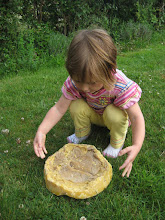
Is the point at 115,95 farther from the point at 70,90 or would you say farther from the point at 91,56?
the point at 91,56

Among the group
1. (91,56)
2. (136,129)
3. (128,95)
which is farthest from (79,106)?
(91,56)

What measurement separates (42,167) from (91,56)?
4.08 ft

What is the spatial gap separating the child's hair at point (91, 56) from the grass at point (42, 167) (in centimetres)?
98

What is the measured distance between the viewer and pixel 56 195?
6.41 ft

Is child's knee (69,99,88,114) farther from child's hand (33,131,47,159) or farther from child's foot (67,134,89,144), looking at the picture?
child's hand (33,131,47,159)

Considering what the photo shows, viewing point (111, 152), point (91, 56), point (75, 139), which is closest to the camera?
point (91, 56)

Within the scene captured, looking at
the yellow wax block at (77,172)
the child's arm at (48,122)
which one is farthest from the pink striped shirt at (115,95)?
the yellow wax block at (77,172)

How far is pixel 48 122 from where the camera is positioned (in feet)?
7.50


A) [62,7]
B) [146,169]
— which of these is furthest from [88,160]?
[62,7]

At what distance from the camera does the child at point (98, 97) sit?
1695 millimetres

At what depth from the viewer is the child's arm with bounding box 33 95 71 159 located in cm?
211

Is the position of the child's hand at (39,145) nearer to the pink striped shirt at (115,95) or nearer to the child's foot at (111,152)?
the pink striped shirt at (115,95)

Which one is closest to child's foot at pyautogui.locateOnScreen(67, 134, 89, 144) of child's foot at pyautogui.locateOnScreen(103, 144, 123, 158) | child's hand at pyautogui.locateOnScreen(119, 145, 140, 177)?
child's foot at pyautogui.locateOnScreen(103, 144, 123, 158)

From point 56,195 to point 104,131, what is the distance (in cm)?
114
